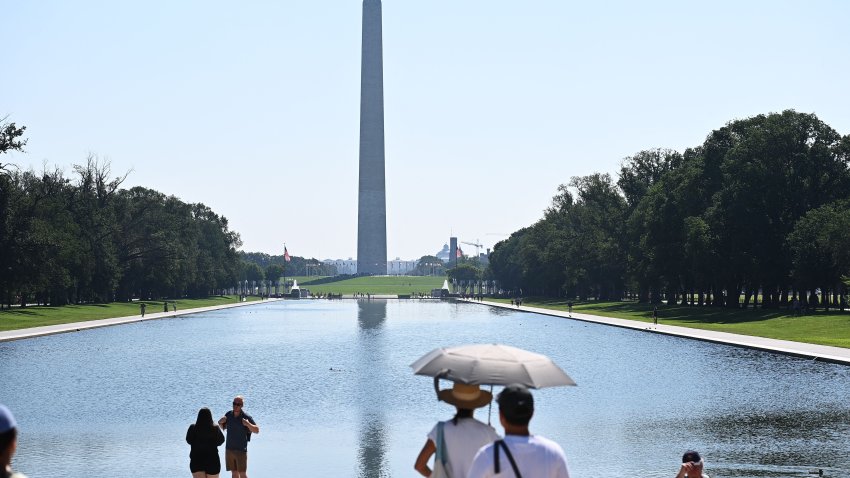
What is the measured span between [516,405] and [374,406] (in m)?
24.1

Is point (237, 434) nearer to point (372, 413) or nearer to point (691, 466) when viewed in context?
point (691, 466)

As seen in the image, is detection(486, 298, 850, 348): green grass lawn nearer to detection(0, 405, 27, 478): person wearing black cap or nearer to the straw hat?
the straw hat

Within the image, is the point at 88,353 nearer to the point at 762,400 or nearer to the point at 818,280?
the point at 762,400

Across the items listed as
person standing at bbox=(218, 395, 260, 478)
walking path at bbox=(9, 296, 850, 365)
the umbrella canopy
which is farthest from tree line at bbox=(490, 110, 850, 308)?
the umbrella canopy

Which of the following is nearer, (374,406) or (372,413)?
(372,413)

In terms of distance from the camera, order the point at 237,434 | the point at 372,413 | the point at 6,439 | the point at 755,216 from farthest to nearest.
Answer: the point at 755,216, the point at 372,413, the point at 237,434, the point at 6,439

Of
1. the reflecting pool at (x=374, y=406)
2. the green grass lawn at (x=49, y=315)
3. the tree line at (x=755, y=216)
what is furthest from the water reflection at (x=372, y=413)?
the tree line at (x=755, y=216)

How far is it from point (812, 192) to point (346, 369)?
164 ft

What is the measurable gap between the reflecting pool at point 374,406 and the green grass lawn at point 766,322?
5.79 metres

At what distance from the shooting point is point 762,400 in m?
31.1

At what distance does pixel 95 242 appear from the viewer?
112 metres

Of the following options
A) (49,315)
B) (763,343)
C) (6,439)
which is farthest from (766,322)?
(6,439)

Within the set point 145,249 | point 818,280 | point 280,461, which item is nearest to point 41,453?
point 280,461

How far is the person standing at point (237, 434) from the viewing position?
55.5ft
